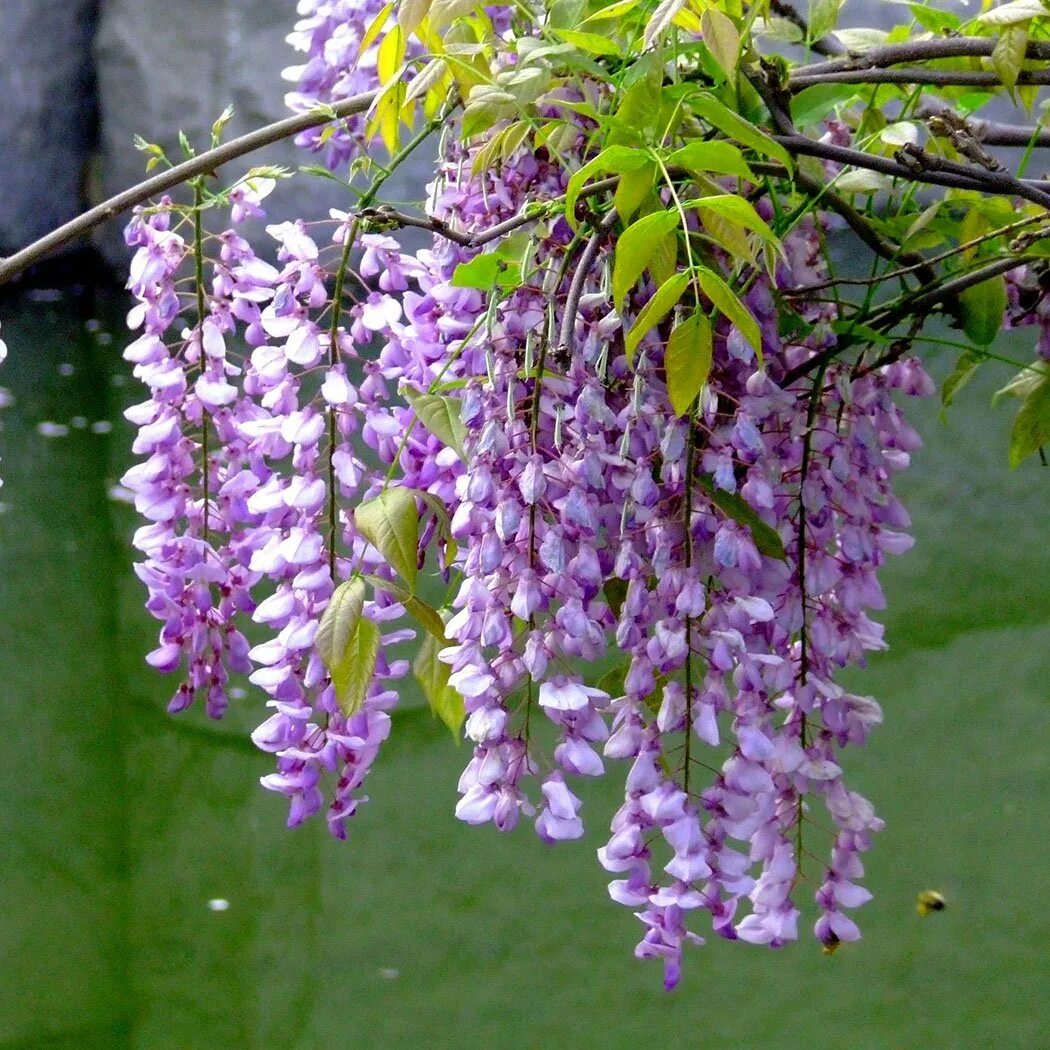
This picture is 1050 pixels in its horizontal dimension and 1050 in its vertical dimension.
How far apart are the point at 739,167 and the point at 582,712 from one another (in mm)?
160

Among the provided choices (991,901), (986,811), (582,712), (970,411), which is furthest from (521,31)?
(970,411)

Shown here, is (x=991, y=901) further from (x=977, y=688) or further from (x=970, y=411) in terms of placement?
(x=970, y=411)

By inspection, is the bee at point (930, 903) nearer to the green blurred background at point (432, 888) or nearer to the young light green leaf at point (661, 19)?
the green blurred background at point (432, 888)

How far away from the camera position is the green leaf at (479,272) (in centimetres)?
39

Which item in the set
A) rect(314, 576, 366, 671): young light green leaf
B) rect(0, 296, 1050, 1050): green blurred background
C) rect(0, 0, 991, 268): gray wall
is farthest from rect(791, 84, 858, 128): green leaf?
rect(0, 0, 991, 268): gray wall

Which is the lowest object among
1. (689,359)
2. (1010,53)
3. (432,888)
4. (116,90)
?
(432,888)

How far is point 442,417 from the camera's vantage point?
0.43 m

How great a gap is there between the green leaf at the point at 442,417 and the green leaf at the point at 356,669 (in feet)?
0.21

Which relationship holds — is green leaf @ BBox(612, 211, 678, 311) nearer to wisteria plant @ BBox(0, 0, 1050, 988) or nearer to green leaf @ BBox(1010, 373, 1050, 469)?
wisteria plant @ BBox(0, 0, 1050, 988)

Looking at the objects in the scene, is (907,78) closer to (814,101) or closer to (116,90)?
(814,101)

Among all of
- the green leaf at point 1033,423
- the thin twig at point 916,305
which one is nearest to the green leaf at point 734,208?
the thin twig at point 916,305

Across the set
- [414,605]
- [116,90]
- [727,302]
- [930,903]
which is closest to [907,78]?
[727,302]

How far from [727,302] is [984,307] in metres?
0.16

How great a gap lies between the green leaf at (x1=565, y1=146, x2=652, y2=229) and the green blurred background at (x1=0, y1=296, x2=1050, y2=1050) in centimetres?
103
